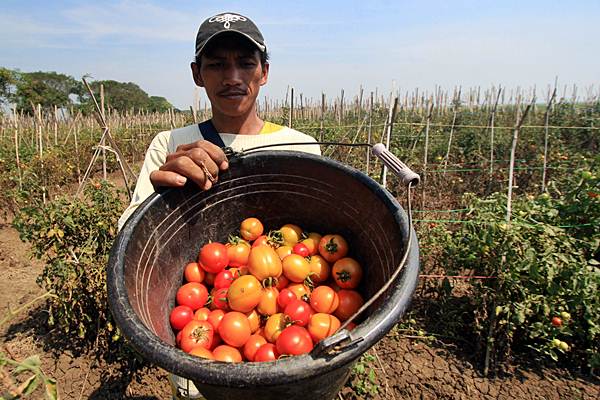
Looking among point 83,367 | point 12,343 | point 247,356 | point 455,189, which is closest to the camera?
point 247,356

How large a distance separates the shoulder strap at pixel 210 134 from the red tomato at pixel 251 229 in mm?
371

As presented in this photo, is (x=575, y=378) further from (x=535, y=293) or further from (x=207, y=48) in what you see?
(x=207, y=48)

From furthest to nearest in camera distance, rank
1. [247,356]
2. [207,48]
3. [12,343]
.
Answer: [12,343] → [207,48] → [247,356]

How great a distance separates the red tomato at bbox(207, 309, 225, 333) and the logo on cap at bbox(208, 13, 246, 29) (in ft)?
3.44

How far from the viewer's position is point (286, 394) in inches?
30.7

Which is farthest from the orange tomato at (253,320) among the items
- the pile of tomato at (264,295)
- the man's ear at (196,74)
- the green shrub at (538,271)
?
the green shrub at (538,271)

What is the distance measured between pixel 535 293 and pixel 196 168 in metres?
2.40

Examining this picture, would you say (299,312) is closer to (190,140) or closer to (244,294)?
(244,294)

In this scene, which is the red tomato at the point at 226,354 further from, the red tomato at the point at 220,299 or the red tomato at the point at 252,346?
the red tomato at the point at 220,299

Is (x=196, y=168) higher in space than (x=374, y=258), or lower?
higher

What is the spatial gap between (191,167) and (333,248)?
1.97 feet

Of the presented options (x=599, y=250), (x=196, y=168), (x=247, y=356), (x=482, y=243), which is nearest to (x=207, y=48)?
(x=196, y=168)

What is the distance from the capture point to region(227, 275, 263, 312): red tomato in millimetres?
1130

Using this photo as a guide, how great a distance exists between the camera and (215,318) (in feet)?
3.89
